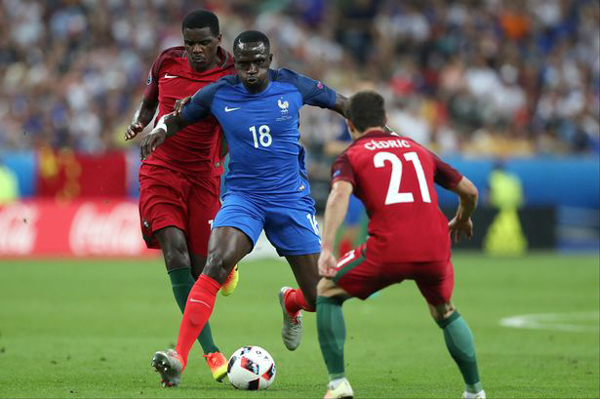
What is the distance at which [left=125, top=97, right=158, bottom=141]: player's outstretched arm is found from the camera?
9.07m

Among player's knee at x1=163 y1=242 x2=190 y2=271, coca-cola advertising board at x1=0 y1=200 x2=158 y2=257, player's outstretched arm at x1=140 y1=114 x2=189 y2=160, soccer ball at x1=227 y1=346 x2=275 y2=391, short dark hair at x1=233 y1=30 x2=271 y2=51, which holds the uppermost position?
short dark hair at x1=233 y1=30 x2=271 y2=51

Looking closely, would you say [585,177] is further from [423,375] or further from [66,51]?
[423,375]

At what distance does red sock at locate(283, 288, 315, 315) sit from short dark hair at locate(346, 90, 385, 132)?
7.31 feet

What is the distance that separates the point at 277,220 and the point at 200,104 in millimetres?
1040

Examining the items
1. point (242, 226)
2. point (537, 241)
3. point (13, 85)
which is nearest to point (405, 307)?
point (242, 226)

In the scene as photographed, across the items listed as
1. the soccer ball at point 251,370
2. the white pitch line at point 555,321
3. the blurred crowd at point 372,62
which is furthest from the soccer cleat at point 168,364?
the blurred crowd at point 372,62

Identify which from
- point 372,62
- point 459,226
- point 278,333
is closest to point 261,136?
point 459,226

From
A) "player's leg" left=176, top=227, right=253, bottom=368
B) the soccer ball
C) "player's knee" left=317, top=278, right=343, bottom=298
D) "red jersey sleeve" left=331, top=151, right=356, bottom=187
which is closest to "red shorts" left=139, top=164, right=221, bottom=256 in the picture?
"player's leg" left=176, top=227, right=253, bottom=368

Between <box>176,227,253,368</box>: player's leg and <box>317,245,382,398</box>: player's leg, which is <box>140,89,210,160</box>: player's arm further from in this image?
<box>317,245,382,398</box>: player's leg

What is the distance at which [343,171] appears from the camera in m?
7.16

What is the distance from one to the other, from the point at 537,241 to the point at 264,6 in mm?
9733

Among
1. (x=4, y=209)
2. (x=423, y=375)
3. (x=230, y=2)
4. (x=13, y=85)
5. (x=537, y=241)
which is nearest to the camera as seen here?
(x=423, y=375)

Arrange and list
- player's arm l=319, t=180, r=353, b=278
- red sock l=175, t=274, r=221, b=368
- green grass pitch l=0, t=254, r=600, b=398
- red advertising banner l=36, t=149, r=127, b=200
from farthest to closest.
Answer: red advertising banner l=36, t=149, r=127, b=200 < green grass pitch l=0, t=254, r=600, b=398 < red sock l=175, t=274, r=221, b=368 < player's arm l=319, t=180, r=353, b=278

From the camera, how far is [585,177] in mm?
24109
